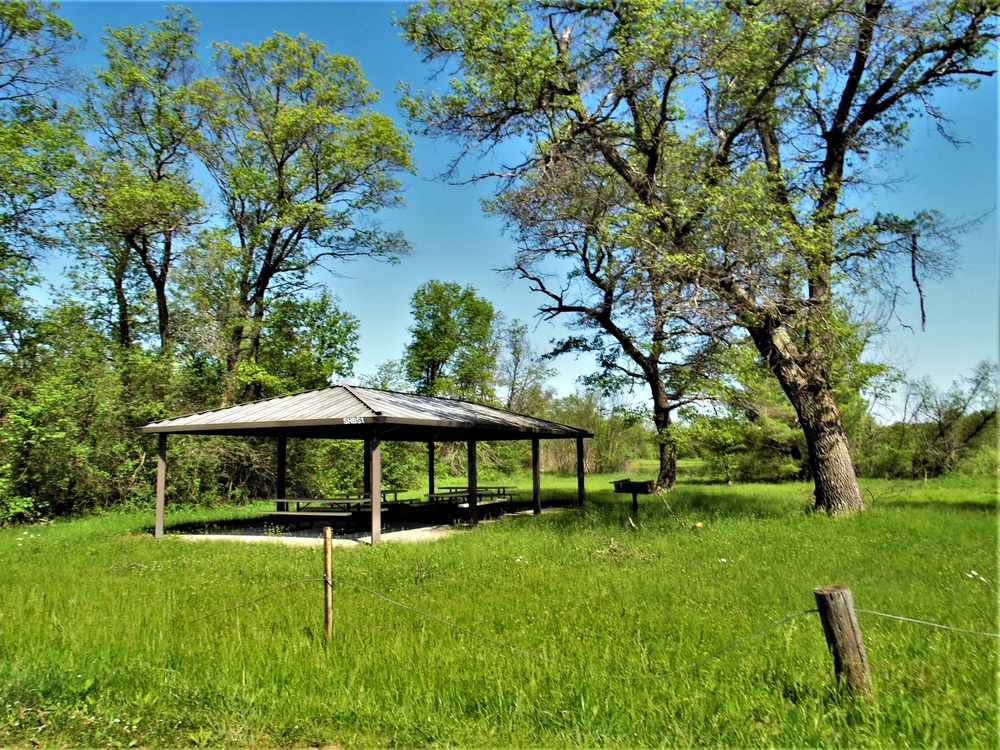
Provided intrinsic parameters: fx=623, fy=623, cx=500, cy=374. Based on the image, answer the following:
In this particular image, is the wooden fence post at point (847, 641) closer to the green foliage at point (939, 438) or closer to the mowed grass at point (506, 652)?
the mowed grass at point (506, 652)

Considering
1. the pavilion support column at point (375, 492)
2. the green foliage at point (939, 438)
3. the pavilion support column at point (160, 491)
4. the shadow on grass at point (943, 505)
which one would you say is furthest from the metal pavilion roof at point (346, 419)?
the green foliage at point (939, 438)

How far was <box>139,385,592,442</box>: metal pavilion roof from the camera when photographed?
11516mm

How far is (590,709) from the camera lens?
3832 millimetres

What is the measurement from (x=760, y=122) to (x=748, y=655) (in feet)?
44.3

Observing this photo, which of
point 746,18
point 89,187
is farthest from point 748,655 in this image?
point 89,187

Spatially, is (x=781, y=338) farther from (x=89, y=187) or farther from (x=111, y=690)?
(x=89, y=187)

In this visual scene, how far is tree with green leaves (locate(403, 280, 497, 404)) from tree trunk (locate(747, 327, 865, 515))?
25.8 metres

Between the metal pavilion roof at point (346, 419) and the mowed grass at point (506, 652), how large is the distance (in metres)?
2.94

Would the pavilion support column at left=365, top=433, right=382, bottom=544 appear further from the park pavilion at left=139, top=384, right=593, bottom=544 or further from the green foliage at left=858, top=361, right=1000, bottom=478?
the green foliage at left=858, top=361, right=1000, bottom=478

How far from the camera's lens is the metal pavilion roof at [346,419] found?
1152 centimetres

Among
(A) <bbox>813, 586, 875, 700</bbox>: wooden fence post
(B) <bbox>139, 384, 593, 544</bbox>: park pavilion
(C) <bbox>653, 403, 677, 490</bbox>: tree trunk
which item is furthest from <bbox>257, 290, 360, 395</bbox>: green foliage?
(A) <bbox>813, 586, 875, 700</bbox>: wooden fence post

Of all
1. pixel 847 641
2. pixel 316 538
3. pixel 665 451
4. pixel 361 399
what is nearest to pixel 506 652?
pixel 847 641

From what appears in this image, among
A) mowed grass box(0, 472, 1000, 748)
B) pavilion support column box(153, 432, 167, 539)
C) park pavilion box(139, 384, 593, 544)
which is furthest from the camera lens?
pavilion support column box(153, 432, 167, 539)

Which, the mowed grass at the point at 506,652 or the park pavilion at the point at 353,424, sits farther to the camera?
the park pavilion at the point at 353,424
